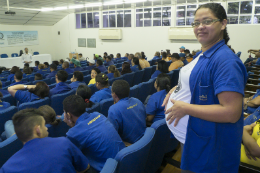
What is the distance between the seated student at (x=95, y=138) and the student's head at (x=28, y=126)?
317 mm

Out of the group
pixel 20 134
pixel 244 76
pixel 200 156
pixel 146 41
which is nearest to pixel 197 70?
pixel 244 76

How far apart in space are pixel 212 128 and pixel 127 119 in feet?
3.63

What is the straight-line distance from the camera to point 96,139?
1.62 m

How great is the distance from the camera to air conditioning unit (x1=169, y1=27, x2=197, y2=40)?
10.9 metres

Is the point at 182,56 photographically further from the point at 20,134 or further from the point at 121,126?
the point at 20,134

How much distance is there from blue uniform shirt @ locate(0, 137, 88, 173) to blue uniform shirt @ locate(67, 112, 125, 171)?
0.98ft

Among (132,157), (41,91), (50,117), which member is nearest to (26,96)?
(41,91)

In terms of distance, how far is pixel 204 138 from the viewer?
104 centimetres

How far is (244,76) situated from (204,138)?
1.25 feet

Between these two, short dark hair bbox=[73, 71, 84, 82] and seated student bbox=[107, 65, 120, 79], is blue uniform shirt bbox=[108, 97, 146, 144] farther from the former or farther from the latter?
seated student bbox=[107, 65, 120, 79]

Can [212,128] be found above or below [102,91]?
above

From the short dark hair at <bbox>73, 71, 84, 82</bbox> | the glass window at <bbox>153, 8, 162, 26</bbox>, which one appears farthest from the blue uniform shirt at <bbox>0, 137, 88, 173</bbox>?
the glass window at <bbox>153, 8, 162, 26</bbox>

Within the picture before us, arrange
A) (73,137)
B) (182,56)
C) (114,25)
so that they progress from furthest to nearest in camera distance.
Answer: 1. (114,25)
2. (182,56)
3. (73,137)

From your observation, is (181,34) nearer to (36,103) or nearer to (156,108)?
(156,108)
